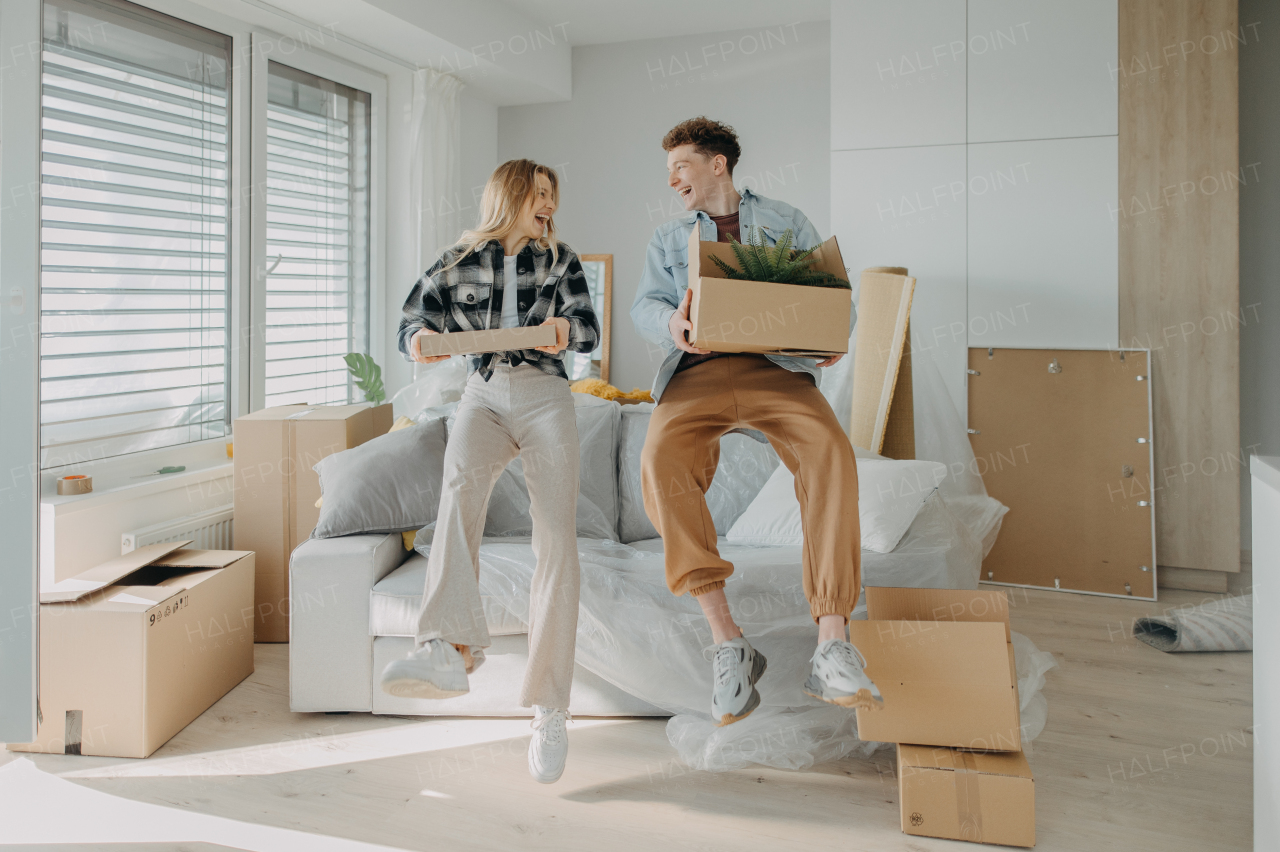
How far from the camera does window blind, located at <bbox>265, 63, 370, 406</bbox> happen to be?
387 centimetres

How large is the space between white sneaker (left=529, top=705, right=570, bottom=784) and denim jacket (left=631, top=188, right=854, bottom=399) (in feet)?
2.72

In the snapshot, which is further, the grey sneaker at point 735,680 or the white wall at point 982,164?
the white wall at point 982,164

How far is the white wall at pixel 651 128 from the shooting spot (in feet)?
15.6

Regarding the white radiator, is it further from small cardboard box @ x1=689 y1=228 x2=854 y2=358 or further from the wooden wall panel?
the wooden wall panel

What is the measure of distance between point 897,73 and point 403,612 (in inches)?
121

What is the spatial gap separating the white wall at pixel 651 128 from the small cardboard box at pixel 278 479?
251 centimetres

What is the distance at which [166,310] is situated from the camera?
3.28 meters

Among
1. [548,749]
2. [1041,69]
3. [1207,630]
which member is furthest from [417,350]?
[1041,69]

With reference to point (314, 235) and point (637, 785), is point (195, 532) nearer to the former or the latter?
point (314, 235)

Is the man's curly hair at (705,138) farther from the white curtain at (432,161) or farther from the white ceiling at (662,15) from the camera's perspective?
the white ceiling at (662,15)

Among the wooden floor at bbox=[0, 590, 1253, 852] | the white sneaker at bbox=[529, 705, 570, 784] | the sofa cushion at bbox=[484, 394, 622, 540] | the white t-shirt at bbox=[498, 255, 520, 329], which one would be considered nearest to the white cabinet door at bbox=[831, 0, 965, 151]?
the sofa cushion at bbox=[484, 394, 622, 540]

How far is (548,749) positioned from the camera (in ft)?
6.70

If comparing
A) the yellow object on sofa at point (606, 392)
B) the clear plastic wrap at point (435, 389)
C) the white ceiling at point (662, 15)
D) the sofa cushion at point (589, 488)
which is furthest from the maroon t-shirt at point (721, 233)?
the white ceiling at point (662, 15)

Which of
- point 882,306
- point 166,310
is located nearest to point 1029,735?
point 882,306
